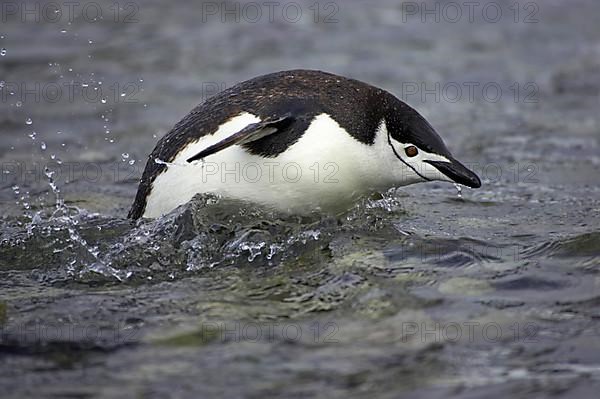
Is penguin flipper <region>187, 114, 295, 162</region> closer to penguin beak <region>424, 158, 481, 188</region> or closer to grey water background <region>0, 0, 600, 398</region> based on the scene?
grey water background <region>0, 0, 600, 398</region>

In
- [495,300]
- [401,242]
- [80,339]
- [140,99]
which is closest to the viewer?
[80,339]

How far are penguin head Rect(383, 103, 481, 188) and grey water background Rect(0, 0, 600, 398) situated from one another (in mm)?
455

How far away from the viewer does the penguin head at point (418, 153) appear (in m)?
5.91

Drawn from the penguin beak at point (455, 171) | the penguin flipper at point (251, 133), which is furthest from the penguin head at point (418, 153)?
the penguin flipper at point (251, 133)

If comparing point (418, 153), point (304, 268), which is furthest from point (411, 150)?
point (304, 268)

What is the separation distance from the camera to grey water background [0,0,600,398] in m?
4.59

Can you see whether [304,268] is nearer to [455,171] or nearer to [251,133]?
[251,133]

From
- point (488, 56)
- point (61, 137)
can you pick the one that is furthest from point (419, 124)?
point (488, 56)

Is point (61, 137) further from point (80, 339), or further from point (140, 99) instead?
point (80, 339)

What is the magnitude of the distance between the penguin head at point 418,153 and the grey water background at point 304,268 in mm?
455

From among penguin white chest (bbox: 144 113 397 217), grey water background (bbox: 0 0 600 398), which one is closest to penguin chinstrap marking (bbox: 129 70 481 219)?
penguin white chest (bbox: 144 113 397 217)

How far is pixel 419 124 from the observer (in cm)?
596

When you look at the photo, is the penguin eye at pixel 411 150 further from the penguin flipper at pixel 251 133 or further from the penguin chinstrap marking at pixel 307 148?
the penguin flipper at pixel 251 133

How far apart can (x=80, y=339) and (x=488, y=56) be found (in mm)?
8079
